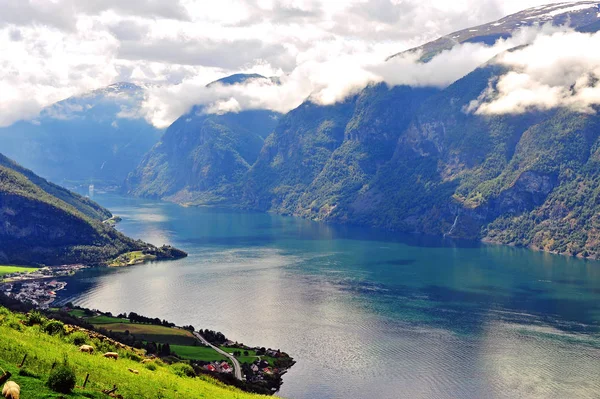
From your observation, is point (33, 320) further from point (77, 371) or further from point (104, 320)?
point (104, 320)

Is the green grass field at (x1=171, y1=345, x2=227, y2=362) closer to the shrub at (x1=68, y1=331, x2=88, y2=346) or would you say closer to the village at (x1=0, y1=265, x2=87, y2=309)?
the shrub at (x1=68, y1=331, x2=88, y2=346)

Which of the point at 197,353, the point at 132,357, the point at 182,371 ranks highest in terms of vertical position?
the point at 132,357

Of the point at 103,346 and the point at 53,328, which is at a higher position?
the point at 53,328

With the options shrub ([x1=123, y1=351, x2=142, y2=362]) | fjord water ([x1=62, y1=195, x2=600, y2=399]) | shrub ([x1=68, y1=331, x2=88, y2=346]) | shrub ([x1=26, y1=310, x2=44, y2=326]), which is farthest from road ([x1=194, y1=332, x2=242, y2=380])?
shrub ([x1=26, y1=310, x2=44, y2=326])

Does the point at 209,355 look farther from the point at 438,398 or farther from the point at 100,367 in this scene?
the point at 100,367

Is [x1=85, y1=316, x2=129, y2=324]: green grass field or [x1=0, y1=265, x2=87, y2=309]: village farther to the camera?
[x1=0, y1=265, x2=87, y2=309]: village

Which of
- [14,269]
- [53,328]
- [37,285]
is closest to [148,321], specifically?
[37,285]
